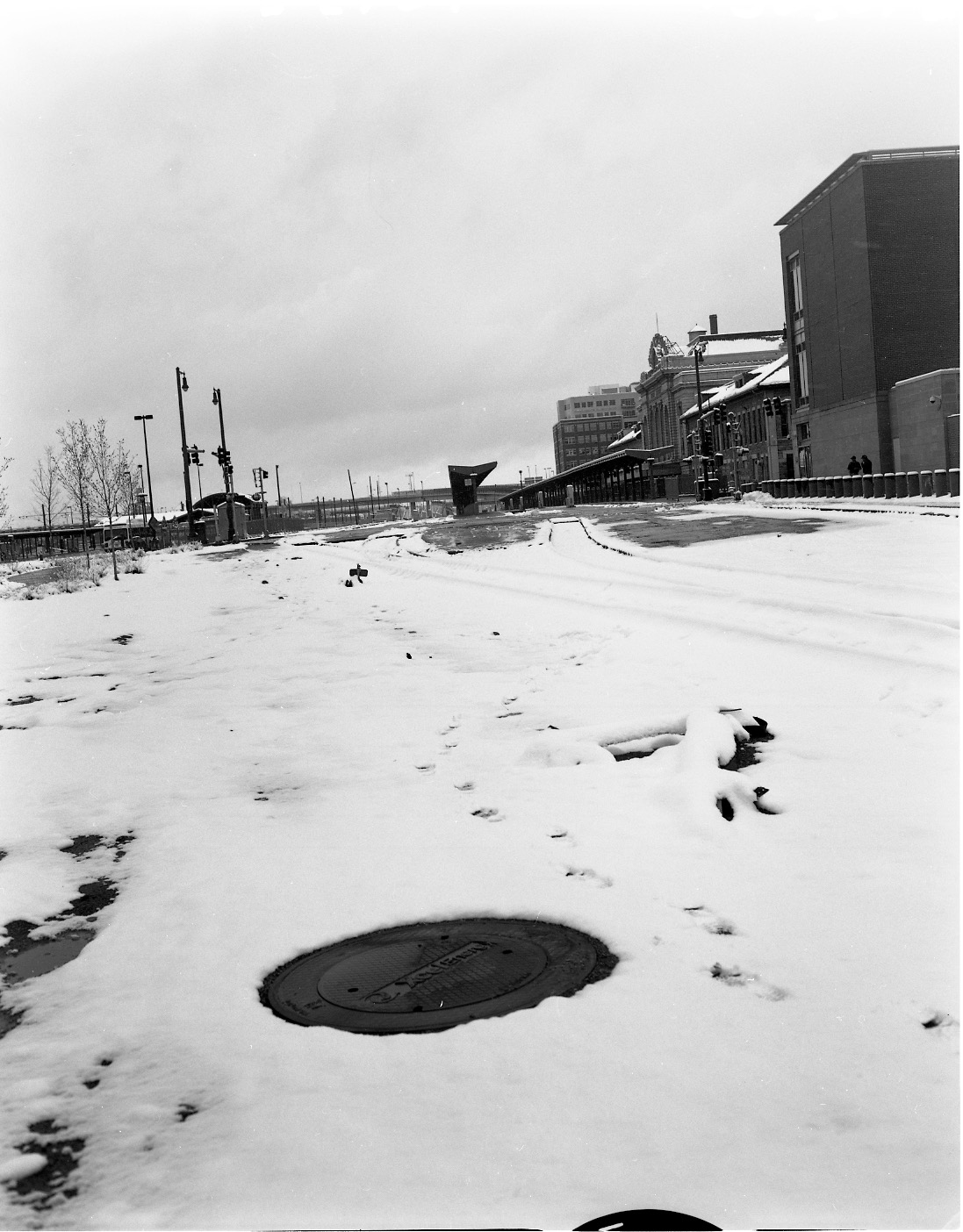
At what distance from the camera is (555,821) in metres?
5.13

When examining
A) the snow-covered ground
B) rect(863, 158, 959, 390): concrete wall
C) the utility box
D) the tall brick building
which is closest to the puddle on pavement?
the snow-covered ground

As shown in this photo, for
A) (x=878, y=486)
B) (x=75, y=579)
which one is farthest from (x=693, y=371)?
(x=75, y=579)

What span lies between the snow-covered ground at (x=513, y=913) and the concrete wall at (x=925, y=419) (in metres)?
39.1

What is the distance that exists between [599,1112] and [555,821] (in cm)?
250

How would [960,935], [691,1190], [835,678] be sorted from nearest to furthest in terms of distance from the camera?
[691,1190]
[960,935]
[835,678]

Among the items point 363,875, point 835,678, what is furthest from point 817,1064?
point 835,678

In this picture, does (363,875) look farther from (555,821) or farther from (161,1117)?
(161,1117)

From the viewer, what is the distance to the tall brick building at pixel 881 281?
58.0 metres

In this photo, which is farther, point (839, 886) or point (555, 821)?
point (555, 821)

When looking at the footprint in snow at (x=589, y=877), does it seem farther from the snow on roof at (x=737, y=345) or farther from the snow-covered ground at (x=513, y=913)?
the snow on roof at (x=737, y=345)

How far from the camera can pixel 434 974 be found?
12.0 ft

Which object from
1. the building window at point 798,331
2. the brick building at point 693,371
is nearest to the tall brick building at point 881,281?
the building window at point 798,331

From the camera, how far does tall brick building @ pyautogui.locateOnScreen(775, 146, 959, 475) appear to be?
58.0 metres

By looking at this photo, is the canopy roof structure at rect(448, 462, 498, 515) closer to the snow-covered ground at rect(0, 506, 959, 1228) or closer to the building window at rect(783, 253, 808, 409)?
the building window at rect(783, 253, 808, 409)
